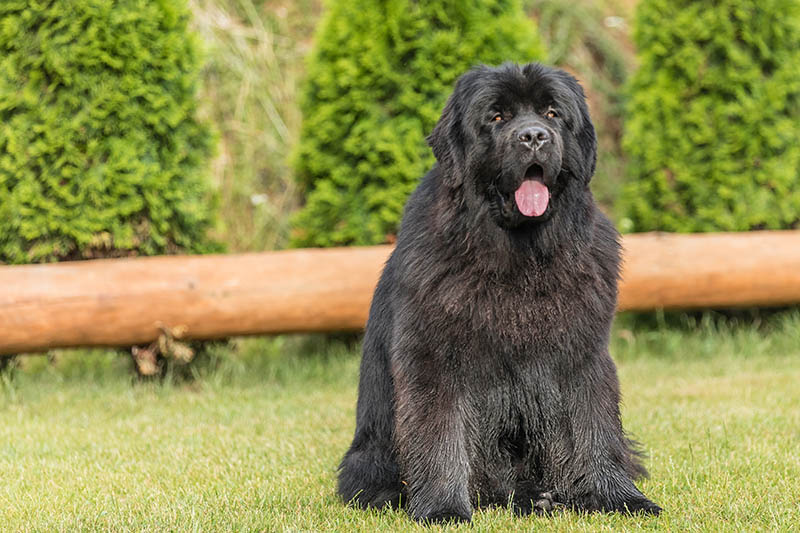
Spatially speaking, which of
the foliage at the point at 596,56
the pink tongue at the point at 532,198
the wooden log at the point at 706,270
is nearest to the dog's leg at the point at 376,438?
the pink tongue at the point at 532,198

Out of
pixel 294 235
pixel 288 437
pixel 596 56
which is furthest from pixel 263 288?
pixel 596 56

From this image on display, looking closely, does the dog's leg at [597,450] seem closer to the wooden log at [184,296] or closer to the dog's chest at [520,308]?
the dog's chest at [520,308]

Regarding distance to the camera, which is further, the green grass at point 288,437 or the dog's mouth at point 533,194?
the green grass at point 288,437

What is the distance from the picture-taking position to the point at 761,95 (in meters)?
6.45

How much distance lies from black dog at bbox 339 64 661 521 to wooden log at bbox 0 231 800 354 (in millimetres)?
1845

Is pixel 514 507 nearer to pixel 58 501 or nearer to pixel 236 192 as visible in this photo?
pixel 58 501

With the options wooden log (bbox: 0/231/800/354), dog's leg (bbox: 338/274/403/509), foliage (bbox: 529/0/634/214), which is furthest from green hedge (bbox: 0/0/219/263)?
foliage (bbox: 529/0/634/214)

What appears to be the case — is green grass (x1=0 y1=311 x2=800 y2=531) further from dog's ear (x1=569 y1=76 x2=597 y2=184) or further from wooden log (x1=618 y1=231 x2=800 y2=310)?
dog's ear (x1=569 y1=76 x2=597 y2=184)

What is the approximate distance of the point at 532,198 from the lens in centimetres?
283

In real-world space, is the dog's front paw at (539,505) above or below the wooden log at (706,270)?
below

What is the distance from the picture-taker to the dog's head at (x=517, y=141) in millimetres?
2799

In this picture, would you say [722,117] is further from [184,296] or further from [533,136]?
[533,136]

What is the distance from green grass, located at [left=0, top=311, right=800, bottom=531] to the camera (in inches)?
116

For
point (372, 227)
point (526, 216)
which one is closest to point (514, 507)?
point (526, 216)
